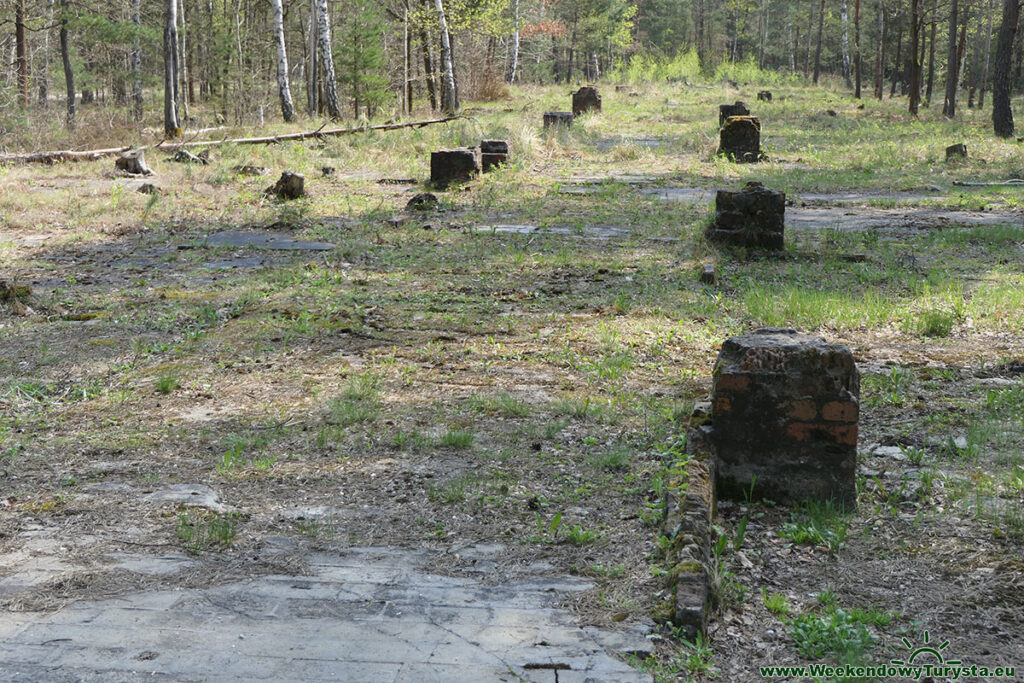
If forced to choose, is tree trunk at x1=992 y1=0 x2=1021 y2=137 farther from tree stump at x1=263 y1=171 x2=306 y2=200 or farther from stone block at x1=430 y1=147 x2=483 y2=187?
tree stump at x1=263 y1=171 x2=306 y2=200

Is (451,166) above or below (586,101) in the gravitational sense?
below

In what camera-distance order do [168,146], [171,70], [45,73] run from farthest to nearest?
1. [45,73]
2. [171,70]
3. [168,146]

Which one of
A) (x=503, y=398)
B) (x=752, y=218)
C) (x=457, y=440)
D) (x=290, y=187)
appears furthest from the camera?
(x=290, y=187)

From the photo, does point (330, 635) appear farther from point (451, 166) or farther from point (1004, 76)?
point (1004, 76)

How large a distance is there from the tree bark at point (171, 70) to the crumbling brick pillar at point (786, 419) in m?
18.8

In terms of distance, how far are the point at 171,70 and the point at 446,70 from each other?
8087 millimetres

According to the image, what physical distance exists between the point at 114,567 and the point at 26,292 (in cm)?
548

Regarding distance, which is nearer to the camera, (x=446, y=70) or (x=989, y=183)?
(x=989, y=183)

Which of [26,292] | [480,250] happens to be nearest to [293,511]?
[26,292]

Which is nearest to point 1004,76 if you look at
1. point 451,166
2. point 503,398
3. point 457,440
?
point 451,166

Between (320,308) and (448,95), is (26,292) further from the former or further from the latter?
(448,95)

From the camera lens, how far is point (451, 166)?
14969 millimetres

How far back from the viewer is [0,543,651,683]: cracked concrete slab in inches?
110

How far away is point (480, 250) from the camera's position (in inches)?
416
